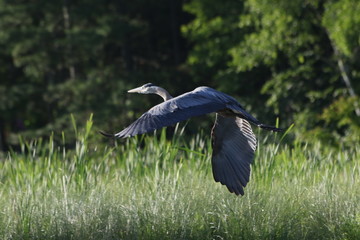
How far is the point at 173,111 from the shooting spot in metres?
5.32

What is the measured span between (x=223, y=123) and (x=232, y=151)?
274 millimetres

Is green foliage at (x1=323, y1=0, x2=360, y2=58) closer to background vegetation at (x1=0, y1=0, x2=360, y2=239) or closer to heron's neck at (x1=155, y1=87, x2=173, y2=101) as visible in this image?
background vegetation at (x1=0, y1=0, x2=360, y2=239)

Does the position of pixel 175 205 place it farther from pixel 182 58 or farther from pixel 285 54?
pixel 182 58

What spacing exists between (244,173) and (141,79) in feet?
36.3

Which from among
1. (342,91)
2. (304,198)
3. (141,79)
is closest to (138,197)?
(304,198)

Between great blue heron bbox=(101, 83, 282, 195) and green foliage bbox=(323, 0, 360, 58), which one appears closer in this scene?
great blue heron bbox=(101, 83, 282, 195)

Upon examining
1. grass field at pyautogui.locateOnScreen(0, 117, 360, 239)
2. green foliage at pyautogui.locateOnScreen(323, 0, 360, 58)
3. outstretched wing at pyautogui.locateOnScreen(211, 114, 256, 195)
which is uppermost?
green foliage at pyautogui.locateOnScreen(323, 0, 360, 58)

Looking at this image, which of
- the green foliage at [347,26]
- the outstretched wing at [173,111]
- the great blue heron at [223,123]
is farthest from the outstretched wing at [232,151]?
the green foliage at [347,26]

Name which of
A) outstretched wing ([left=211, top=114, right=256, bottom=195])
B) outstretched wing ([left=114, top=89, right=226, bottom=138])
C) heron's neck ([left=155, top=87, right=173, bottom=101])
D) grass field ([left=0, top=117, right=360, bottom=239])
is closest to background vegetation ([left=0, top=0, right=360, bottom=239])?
grass field ([left=0, top=117, right=360, bottom=239])

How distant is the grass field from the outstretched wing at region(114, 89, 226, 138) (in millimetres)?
820

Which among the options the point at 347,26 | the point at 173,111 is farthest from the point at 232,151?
the point at 347,26

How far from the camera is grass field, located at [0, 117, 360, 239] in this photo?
241 inches

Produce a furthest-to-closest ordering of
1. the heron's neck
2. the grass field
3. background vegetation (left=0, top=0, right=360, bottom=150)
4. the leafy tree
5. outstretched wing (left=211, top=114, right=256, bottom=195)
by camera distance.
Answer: the leafy tree → background vegetation (left=0, top=0, right=360, bottom=150) → the heron's neck → the grass field → outstretched wing (left=211, top=114, right=256, bottom=195)

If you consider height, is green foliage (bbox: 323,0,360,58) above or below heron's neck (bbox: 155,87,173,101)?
above
